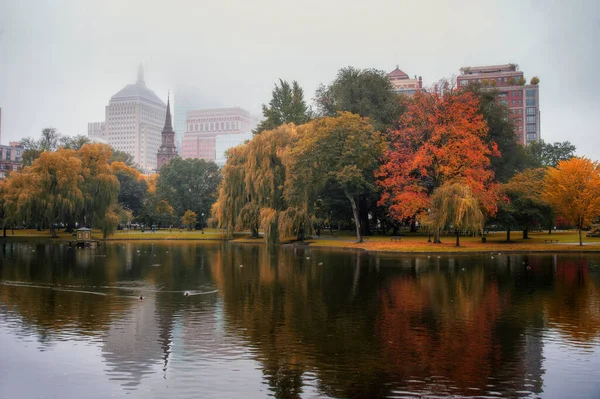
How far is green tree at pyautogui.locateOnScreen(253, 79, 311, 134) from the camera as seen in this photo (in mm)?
92906

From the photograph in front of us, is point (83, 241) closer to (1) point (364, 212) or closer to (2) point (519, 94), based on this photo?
(1) point (364, 212)

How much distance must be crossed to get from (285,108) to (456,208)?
50.9 metres

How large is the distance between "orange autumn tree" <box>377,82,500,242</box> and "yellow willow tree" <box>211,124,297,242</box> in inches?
554

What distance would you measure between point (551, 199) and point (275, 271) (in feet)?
117

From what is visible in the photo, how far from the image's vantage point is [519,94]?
15362 cm

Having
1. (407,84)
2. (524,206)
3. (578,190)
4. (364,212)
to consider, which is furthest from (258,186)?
(407,84)

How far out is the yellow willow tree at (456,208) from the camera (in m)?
48.2

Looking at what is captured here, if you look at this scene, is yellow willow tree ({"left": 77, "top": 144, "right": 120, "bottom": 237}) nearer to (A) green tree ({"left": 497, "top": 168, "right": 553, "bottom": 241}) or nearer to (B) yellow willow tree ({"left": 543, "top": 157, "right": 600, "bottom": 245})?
(A) green tree ({"left": 497, "top": 168, "right": 553, "bottom": 241})

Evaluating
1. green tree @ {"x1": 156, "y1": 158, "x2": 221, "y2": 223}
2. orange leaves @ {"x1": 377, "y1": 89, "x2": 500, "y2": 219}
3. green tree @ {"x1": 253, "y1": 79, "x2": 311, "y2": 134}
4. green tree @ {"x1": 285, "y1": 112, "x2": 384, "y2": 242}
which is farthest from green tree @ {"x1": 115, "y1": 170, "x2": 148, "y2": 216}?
orange leaves @ {"x1": 377, "y1": 89, "x2": 500, "y2": 219}

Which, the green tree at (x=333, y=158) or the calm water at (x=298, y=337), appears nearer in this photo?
the calm water at (x=298, y=337)

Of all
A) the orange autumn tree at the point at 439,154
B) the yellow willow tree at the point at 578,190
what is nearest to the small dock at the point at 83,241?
the orange autumn tree at the point at 439,154

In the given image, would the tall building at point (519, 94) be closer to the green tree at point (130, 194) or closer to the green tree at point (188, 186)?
the green tree at point (188, 186)

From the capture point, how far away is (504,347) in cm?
1423

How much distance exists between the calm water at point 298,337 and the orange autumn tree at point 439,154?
23.8m
